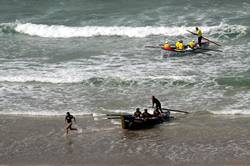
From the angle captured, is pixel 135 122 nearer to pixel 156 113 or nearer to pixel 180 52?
pixel 156 113

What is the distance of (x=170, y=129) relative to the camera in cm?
2123

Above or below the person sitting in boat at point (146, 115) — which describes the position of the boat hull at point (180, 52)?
above

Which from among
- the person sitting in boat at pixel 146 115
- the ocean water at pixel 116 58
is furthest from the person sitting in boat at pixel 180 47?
the person sitting in boat at pixel 146 115

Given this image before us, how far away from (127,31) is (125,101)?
12.5m

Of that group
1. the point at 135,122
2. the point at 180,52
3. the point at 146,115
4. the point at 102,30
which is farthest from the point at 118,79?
the point at 102,30

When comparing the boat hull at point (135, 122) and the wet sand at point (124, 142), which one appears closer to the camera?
the wet sand at point (124, 142)

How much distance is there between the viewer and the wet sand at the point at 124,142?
60.4 feet

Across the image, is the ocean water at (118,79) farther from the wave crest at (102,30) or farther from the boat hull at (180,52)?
the boat hull at (180,52)

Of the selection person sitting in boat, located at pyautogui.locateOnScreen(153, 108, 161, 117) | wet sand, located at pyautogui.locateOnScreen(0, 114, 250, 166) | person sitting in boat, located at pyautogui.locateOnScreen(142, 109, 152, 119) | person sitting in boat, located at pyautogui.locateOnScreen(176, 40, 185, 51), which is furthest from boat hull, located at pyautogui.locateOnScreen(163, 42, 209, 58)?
person sitting in boat, located at pyautogui.locateOnScreen(142, 109, 152, 119)

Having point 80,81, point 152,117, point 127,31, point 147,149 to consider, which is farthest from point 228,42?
point 147,149

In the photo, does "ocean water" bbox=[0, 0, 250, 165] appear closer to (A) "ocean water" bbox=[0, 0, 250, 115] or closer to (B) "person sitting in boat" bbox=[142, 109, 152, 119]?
(A) "ocean water" bbox=[0, 0, 250, 115]

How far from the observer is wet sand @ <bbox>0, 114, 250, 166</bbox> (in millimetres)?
18406

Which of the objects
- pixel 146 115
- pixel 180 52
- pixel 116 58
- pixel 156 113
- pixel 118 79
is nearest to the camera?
pixel 146 115

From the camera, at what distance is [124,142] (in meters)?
20.1
